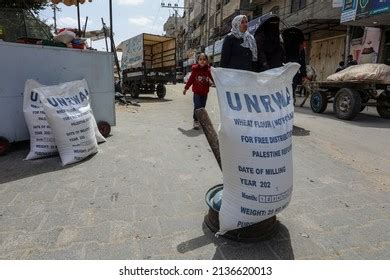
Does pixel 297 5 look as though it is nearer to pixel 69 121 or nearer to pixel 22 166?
pixel 69 121

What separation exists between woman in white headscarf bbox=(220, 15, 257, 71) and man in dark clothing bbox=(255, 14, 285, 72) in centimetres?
36

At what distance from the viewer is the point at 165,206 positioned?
290 centimetres

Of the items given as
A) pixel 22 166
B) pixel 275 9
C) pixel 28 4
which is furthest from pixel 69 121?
pixel 275 9

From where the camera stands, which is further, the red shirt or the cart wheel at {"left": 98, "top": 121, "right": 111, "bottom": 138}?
the red shirt

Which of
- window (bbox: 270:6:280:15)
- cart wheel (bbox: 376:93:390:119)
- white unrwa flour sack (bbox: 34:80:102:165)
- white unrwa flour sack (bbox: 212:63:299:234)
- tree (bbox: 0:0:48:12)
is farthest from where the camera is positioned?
window (bbox: 270:6:280:15)

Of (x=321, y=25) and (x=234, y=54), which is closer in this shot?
(x=234, y=54)

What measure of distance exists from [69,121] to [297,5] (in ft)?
69.8

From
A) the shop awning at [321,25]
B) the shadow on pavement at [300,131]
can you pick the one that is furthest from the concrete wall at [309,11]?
the shadow on pavement at [300,131]

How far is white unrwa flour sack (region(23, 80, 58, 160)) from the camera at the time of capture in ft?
13.4

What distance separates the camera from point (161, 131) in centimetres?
623

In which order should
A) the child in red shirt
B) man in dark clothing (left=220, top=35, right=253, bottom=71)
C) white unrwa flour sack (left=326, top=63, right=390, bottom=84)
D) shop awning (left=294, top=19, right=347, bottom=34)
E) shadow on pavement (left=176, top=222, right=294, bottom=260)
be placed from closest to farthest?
shadow on pavement (left=176, top=222, right=294, bottom=260), man in dark clothing (left=220, top=35, right=253, bottom=71), the child in red shirt, white unrwa flour sack (left=326, top=63, right=390, bottom=84), shop awning (left=294, top=19, right=347, bottom=34)

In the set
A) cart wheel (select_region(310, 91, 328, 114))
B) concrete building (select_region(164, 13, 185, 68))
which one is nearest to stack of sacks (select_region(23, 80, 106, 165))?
cart wheel (select_region(310, 91, 328, 114))

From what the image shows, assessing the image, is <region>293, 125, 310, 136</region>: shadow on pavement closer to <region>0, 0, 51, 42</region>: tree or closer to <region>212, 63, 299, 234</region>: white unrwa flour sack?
<region>212, 63, 299, 234</region>: white unrwa flour sack

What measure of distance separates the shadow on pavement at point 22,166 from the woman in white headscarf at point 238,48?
95.2 inches
